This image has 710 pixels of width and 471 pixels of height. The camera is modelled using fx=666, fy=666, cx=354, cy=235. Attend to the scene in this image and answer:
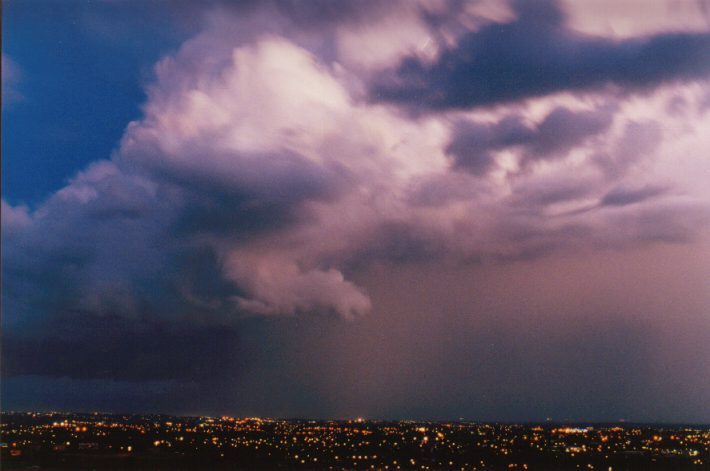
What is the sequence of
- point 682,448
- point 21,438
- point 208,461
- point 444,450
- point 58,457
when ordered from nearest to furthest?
point 58,457, point 208,461, point 21,438, point 444,450, point 682,448

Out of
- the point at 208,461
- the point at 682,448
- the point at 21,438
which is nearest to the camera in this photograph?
the point at 208,461

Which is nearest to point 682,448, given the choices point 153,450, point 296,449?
point 296,449

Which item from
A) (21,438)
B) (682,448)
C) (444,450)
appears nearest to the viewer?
(21,438)

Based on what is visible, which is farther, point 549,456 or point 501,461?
point 549,456

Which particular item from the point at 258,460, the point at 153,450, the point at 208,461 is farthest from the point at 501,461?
the point at 153,450

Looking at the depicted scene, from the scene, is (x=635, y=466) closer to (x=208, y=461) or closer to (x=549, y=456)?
(x=549, y=456)

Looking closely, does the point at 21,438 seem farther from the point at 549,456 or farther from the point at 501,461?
the point at 549,456

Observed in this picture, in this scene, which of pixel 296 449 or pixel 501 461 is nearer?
pixel 501 461

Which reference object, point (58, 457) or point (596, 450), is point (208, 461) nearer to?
point (58, 457)

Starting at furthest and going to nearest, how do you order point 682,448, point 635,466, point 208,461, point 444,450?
point 682,448
point 444,450
point 635,466
point 208,461
